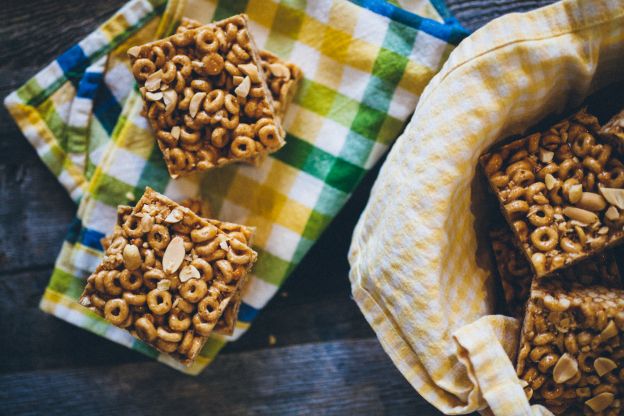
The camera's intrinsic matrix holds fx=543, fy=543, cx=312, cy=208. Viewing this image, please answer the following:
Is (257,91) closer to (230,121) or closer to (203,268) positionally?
(230,121)

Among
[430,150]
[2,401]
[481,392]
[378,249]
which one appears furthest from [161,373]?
[430,150]

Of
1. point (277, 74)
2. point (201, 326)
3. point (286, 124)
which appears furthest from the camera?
point (286, 124)

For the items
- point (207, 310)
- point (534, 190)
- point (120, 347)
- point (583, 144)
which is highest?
point (583, 144)

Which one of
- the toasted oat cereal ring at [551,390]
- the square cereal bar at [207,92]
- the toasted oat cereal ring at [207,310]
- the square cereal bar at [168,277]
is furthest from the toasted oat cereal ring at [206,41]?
the toasted oat cereal ring at [551,390]

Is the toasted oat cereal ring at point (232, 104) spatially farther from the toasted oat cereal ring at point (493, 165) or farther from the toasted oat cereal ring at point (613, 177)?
the toasted oat cereal ring at point (613, 177)

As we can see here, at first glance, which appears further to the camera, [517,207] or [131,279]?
[131,279]

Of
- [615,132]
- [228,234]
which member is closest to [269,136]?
[228,234]

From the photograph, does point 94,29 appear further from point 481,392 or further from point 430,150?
point 481,392
